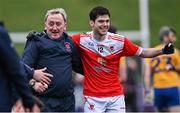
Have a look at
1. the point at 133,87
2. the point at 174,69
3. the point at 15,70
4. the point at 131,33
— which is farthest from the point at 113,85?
the point at 131,33

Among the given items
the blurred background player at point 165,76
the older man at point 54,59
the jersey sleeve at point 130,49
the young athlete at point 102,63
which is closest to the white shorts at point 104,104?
the young athlete at point 102,63

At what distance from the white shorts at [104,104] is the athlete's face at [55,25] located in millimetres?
992

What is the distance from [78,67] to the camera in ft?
32.2

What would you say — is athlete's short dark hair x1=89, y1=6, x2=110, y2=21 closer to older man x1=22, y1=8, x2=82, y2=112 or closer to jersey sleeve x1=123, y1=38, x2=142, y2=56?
jersey sleeve x1=123, y1=38, x2=142, y2=56

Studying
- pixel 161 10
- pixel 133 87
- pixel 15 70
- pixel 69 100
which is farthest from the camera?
pixel 161 10

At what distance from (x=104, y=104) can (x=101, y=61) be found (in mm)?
546

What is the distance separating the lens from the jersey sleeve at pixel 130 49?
988 centimetres

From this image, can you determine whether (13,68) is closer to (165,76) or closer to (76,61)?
(76,61)

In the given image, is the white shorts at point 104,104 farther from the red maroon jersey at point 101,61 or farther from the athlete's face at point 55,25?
the athlete's face at point 55,25

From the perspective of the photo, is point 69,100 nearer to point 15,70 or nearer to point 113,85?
point 113,85

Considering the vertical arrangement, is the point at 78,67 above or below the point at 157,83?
above

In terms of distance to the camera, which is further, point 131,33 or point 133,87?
point 131,33

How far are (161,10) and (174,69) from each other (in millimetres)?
20954

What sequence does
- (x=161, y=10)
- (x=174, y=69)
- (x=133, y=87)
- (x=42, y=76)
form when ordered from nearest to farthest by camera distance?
(x=42, y=76) → (x=174, y=69) → (x=133, y=87) → (x=161, y=10)
